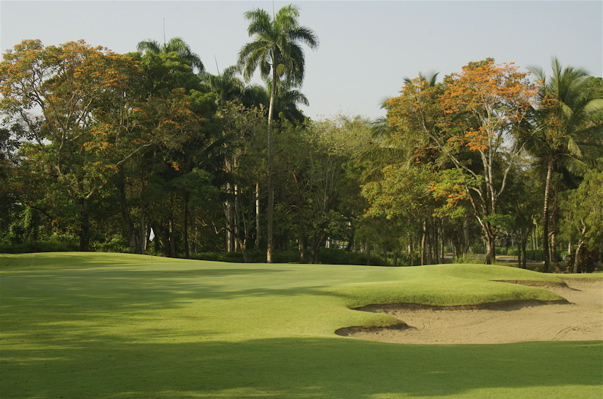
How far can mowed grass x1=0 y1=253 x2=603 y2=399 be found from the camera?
794 centimetres

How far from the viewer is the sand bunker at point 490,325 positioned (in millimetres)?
15773

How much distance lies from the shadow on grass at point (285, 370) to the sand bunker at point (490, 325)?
3.98 meters

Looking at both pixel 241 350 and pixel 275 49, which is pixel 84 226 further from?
pixel 241 350

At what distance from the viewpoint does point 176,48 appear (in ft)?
196

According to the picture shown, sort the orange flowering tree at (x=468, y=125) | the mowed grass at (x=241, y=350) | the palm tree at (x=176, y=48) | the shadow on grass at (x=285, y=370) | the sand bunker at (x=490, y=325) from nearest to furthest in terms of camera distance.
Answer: the shadow on grass at (x=285, y=370), the mowed grass at (x=241, y=350), the sand bunker at (x=490, y=325), the orange flowering tree at (x=468, y=125), the palm tree at (x=176, y=48)

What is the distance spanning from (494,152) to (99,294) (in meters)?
33.2

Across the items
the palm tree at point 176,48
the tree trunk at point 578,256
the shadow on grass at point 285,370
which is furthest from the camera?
the palm tree at point 176,48

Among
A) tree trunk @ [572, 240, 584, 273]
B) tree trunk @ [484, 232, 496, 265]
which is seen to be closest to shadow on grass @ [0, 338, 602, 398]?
tree trunk @ [484, 232, 496, 265]

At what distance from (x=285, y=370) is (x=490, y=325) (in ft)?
36.5

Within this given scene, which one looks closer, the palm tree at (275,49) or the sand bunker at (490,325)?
the sand bunker at (490,325)

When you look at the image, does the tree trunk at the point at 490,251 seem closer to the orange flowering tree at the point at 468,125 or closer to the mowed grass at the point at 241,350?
the orange flowering tree at the point at 468,125

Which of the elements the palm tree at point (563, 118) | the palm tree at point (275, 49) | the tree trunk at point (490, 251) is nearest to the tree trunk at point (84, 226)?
the palm tree at point (275, 49)

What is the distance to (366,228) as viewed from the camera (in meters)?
51.1

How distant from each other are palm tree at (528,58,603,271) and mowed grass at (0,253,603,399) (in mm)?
24407
